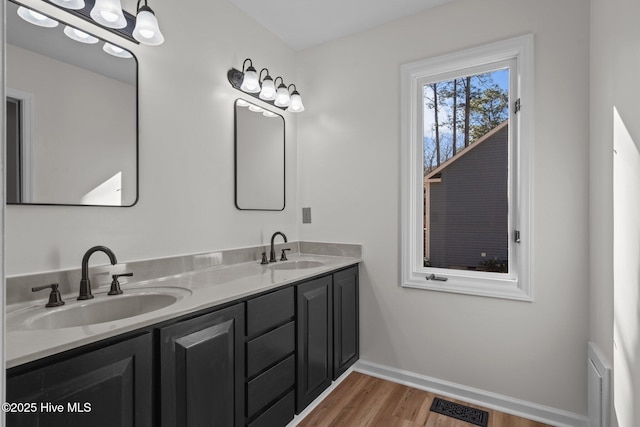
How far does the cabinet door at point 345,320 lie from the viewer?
7.17 feet

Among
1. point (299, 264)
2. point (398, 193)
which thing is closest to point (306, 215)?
point (299, 264)

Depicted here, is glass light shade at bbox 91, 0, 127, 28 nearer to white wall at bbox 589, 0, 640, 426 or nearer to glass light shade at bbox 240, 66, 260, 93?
glass light shade at bbox 240, 66, 260, 93

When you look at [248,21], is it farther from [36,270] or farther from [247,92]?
[36,270]

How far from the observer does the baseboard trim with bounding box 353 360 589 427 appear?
1.87 metres

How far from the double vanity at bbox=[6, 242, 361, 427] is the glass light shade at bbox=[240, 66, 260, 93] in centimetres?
109

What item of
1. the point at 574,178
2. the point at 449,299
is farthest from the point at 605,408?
the point at 574,178

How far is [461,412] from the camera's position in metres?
1.99

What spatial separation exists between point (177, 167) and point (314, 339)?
1269 millimetres

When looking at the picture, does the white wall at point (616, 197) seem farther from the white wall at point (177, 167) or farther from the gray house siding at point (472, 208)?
the white wall at point (177, 167)

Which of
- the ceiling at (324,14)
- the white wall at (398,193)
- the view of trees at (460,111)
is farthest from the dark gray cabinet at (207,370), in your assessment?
the ceiling at (324,14)

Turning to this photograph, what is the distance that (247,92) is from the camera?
2.27 m

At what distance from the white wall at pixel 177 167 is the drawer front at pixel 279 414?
0.96 meters

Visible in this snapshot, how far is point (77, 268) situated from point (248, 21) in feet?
6.24

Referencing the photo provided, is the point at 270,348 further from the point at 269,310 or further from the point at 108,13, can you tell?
the point at 108,13
